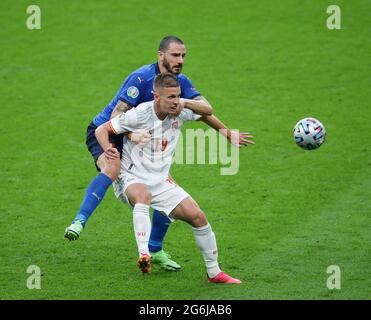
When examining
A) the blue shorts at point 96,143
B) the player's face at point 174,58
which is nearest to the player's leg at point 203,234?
the blue shorts at point 96,143

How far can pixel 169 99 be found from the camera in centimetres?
895

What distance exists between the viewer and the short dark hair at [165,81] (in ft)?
29.2

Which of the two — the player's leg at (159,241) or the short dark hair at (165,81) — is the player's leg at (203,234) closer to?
the player's leg at (159,241)

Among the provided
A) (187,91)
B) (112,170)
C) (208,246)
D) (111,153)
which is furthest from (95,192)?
(187,91)

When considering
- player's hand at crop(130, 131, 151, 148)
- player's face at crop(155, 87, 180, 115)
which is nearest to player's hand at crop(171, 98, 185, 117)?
player's face at crop(155, 87, 180, 115)

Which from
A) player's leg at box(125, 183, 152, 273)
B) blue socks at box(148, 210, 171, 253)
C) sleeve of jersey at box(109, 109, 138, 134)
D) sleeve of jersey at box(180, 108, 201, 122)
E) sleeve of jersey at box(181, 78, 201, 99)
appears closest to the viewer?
player's leg at box(125, 183, 152, 273)

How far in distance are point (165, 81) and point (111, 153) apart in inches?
35.5

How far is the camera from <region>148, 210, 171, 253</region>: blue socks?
986cm

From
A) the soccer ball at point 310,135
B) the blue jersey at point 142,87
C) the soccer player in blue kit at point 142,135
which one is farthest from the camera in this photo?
the soccer ball at point 310,135

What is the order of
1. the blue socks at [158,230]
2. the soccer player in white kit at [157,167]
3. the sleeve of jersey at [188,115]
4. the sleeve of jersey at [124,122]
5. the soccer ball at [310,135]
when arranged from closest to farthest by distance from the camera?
the soccer player in white kit at [157,167], the sleeve of jersey at [124,122], the sleeve of jersey at [188,115], the blue socks at [158,230], the soccer ball at [310,135]

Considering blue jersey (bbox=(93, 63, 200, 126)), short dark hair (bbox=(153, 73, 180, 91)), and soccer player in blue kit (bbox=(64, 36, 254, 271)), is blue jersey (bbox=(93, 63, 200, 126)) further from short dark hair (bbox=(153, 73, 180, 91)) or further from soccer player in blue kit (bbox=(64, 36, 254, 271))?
Result: short dark hair (bbox=(153, 73, 180, 91))
